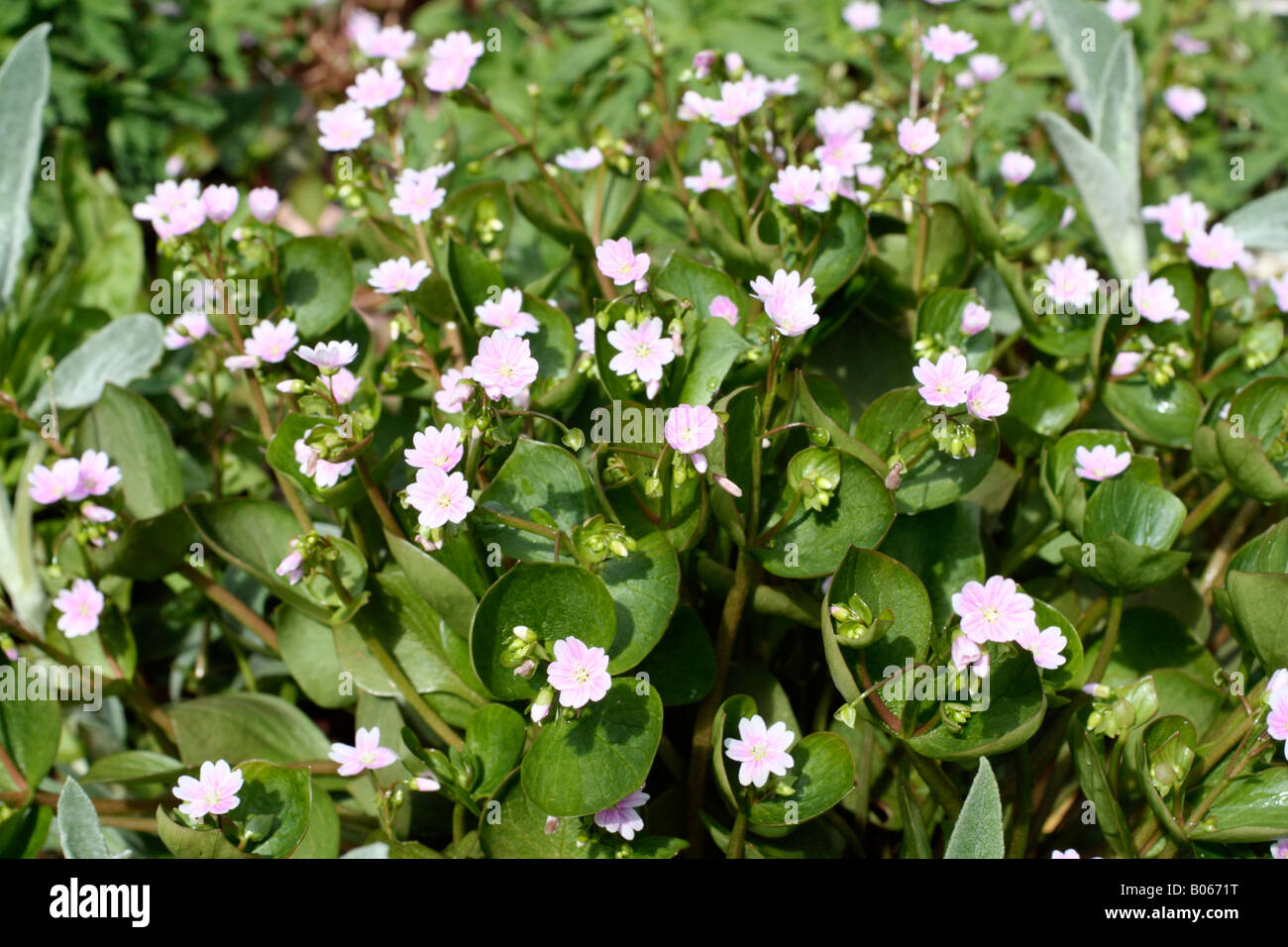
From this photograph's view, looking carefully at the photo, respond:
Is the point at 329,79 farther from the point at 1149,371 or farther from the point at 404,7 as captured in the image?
the point at 1149,371

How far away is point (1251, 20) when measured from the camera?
109 inches

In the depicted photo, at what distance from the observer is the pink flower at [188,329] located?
4.85ft

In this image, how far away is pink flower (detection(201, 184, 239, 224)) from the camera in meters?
1.43

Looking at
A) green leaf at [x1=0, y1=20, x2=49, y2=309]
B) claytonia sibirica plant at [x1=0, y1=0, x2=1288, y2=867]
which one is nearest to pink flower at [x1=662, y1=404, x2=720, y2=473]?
claytonia sibirica plant at [x1=0, y1=0, x2=1288, y2=867]

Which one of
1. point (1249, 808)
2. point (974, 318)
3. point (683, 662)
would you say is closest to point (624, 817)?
point (683, 662)

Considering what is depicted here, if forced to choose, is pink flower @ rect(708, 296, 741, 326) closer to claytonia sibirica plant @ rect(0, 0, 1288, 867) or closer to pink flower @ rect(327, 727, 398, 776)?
claytonia sibirica plant @ rect(0, 0, 1288, 867)

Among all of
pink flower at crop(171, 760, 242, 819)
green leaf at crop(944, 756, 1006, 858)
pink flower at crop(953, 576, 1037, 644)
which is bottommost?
pink flower at crop(171, 760, 242, 819)

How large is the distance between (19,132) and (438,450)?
1105 millimetres

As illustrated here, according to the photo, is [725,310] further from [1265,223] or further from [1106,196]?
[1265,223]

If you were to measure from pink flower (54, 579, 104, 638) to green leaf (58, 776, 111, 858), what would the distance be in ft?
0.91

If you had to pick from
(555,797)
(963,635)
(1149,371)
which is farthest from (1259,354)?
→ (555,797)

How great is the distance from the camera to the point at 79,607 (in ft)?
4.70
